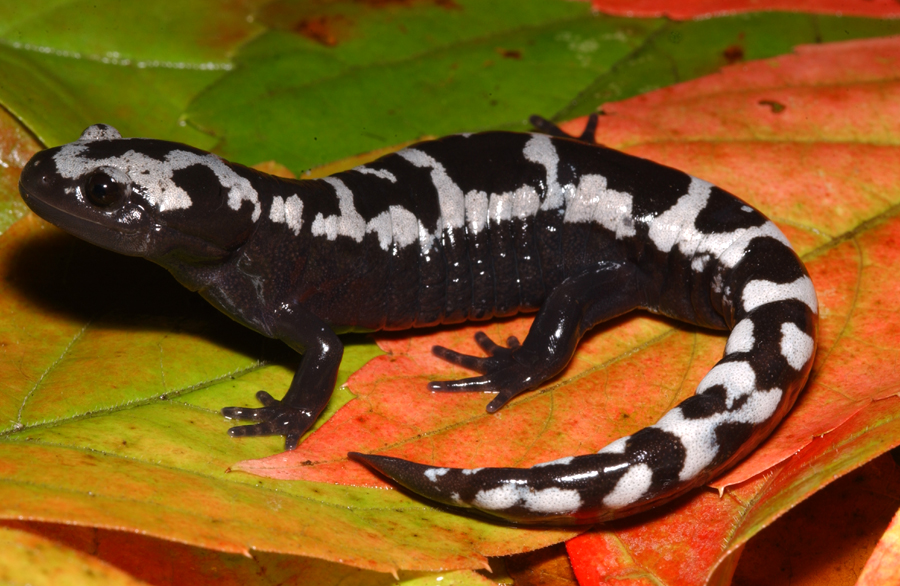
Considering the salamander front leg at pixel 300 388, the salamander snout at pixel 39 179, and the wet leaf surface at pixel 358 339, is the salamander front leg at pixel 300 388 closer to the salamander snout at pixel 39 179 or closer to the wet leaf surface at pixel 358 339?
the wet leaf surface at pixel 358 339

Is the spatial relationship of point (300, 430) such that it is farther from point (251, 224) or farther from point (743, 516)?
point (743, 516)

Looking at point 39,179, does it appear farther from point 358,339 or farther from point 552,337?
point 552,337

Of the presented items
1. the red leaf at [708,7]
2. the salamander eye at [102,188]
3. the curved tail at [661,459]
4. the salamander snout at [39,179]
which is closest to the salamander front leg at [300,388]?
the curved tail at [661,459]

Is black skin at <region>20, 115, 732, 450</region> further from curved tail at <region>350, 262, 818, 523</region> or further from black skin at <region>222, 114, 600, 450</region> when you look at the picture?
curved tail at <region>350, 262, 818, 523</region>

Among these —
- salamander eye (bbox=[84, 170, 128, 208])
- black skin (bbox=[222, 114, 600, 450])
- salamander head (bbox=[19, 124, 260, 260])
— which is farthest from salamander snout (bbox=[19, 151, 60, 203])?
black skin (bbox=[222, 114, 600, 450])

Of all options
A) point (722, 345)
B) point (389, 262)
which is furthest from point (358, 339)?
point (722, 345)

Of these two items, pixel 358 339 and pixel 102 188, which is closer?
pixel 102 188

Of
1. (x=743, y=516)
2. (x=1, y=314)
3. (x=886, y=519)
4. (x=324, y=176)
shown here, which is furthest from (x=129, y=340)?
(x=886, y=519)
